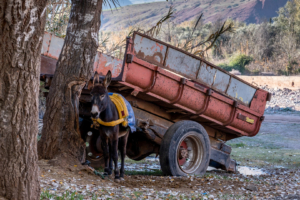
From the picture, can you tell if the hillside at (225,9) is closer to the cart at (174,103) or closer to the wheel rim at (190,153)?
the cart at (174,103)

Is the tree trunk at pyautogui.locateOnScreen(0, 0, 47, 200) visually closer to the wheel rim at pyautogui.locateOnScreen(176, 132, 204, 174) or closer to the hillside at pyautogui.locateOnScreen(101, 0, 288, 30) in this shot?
the wheel rim at pyautogui.locateOnScreen(176, 132, 204, 174)

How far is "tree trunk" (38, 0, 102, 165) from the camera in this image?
18.4 ft

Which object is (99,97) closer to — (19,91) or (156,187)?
(156,187)

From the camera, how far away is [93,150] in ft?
23.7

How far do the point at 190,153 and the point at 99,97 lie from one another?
2746mm

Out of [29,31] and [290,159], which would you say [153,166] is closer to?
[290,159]

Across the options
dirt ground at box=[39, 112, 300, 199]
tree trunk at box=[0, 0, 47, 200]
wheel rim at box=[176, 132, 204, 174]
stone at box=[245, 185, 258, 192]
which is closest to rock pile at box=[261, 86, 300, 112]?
dirt ground at box=[39, 112, 300, 199]

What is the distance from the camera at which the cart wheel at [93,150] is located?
23.2 feet

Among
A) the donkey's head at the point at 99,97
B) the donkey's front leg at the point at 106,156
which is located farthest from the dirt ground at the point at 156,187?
the donkey's head at the point at 99,97

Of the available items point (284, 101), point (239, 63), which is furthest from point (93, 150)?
point (239, 63)

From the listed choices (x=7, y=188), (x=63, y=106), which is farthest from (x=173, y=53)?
(x=7, y=188)

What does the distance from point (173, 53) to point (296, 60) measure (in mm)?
33893

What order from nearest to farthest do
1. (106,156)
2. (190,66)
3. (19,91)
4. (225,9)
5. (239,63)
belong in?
(19,91) < (106,156) < (190,66) < (239,63) < (225,9)

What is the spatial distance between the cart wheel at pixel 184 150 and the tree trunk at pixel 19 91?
11.7 feet
